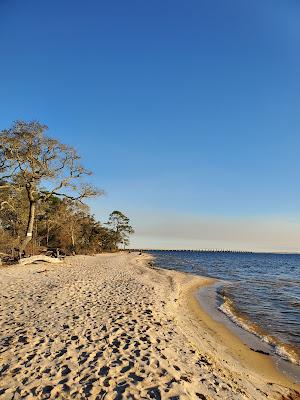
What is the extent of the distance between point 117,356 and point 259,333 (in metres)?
8.50

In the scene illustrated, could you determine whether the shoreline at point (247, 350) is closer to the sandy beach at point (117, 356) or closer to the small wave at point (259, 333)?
the sandy beach at point (117, 356)

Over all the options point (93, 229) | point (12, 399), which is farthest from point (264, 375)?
point (93, 229)

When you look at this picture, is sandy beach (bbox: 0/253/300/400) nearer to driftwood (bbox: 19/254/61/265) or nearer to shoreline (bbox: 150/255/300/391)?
shoreline (bbox: 150/255/300/391)

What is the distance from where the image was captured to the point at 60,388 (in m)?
5.95

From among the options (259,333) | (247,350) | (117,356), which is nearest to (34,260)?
(259,333)

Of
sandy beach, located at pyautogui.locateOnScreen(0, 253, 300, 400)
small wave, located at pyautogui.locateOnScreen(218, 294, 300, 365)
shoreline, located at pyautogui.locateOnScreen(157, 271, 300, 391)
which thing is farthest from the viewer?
small wave, located at pyautogui.locateOnScreen(218, 294, 300, 365)

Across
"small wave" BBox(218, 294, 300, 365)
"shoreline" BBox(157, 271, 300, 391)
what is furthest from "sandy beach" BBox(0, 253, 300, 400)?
"small wave" BBox(218, 294, 300, 365)

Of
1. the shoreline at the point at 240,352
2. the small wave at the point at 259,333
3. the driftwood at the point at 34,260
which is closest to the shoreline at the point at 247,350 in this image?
the shoreline at the point at 240,352

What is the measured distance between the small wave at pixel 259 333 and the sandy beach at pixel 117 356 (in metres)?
1.01

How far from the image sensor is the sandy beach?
612 centimetres

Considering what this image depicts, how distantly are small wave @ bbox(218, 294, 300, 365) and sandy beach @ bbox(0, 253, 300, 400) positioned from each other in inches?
39.6

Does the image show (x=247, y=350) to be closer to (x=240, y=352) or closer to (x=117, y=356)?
(x=240, y=352)

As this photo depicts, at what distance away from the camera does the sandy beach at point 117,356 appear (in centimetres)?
612

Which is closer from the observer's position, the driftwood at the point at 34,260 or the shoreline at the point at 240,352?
the shoreline at the point at 240,352
